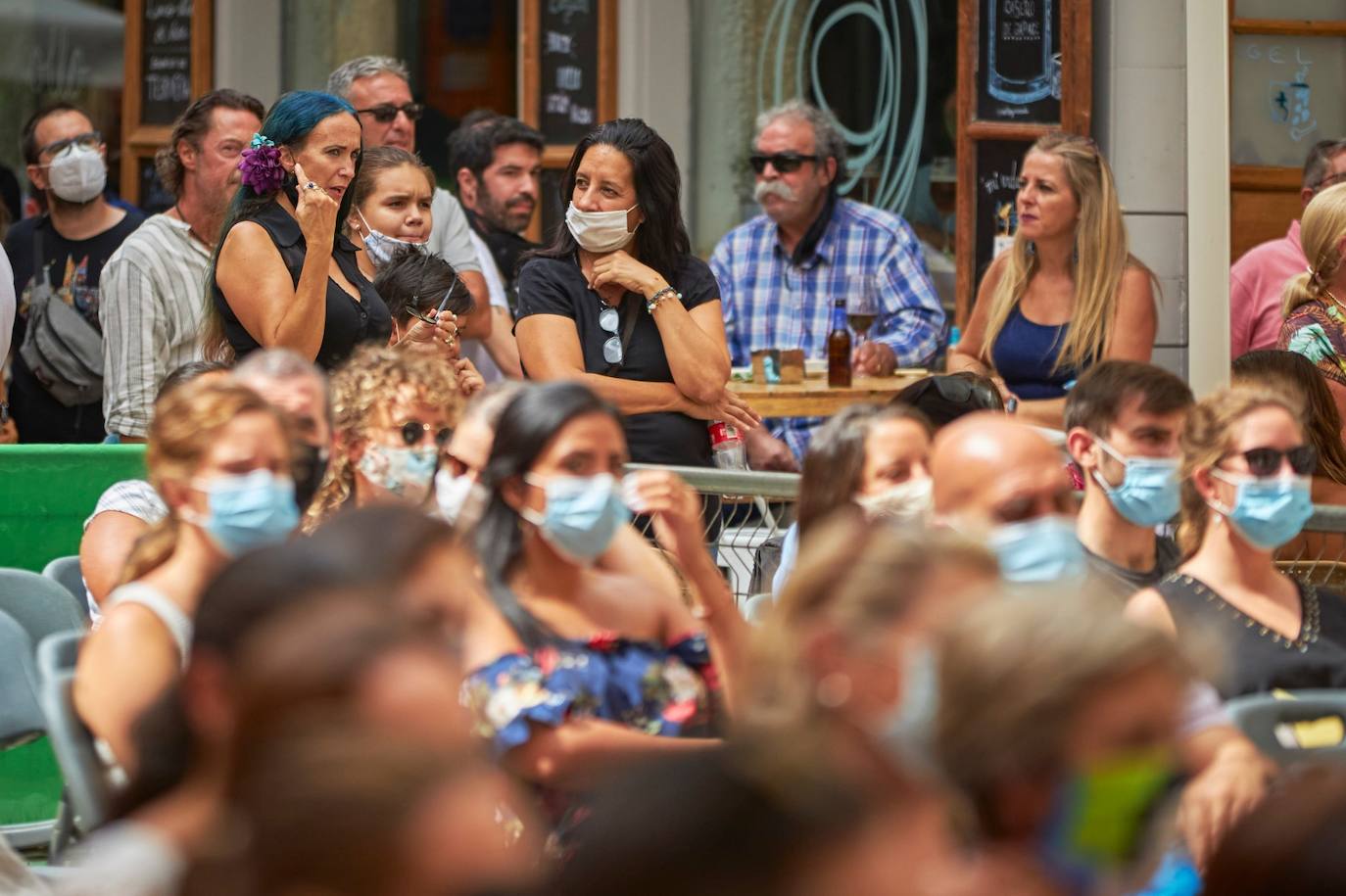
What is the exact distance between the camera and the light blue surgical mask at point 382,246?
600cm

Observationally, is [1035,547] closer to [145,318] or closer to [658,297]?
[658,297]

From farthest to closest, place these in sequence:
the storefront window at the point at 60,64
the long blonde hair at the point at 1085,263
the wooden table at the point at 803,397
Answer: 1. the storefront window at the point at 60,64
2. the wooden table at the point at 803,397
3. the long blonde hair at the point at 1085,263

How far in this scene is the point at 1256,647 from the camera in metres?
3.92

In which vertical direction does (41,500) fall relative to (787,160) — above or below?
below

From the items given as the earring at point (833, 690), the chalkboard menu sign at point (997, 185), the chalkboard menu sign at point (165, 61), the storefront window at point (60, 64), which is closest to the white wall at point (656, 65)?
the chalkboard menu sign at point (997, 185)

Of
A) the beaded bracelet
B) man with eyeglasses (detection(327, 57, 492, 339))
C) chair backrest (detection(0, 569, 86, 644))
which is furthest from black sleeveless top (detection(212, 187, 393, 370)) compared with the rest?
man with eyeglasses (detection(327, 57, 492, 339))

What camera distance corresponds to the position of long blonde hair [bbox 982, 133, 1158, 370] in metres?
6.31

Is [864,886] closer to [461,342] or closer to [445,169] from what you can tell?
[461,342]

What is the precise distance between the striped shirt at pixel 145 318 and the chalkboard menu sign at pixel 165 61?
9.82 ft

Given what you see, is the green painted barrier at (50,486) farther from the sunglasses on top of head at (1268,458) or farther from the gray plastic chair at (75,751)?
the sunglasses on top of head at (1268,458)

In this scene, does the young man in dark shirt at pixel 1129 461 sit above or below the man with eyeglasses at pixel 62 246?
below

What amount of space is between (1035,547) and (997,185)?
449cm

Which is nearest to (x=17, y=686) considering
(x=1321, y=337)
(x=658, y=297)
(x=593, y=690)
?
(x=593, y=690)

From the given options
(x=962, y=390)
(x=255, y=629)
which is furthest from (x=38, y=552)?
(x=255, y=629)
